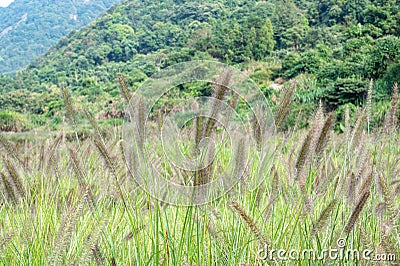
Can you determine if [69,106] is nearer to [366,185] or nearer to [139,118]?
[139,118]

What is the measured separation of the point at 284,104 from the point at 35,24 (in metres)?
129

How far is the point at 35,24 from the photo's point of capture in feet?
385

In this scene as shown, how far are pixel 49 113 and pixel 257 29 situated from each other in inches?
613

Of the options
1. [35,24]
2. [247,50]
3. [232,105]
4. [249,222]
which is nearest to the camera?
[249,222]

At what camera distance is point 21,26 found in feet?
386

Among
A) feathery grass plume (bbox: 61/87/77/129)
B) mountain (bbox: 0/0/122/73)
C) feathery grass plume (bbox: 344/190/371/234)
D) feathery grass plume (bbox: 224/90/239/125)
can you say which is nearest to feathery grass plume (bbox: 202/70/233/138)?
feathery grass plume (bbox: 224/90/239/125)

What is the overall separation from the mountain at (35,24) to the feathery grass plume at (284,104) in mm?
102995

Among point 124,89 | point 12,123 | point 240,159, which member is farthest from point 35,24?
point 240,159

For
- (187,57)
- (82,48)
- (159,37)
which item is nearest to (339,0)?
(187,57)

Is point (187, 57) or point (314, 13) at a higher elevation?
point (314, 13)

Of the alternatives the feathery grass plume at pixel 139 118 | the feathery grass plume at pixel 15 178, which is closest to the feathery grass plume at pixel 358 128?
the feathery grass plume at pixel 139 118

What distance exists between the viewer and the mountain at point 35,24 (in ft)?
342

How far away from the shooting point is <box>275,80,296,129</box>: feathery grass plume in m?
1.27

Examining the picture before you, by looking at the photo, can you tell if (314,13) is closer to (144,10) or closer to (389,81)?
(389,81)
